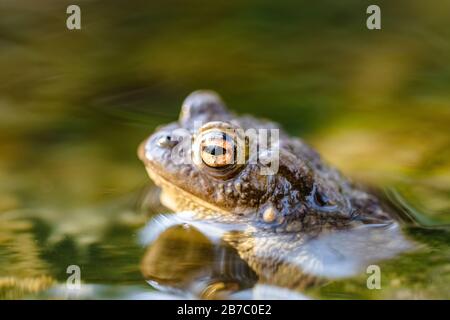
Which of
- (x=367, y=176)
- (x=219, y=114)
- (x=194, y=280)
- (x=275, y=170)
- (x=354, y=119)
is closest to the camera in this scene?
(x=194, y=280)

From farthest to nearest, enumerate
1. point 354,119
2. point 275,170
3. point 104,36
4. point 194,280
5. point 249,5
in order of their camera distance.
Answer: point 249,5, point 104,36, point 354,119, point 275,170, point 194,280

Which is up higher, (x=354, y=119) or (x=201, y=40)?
(x=201, y=40)

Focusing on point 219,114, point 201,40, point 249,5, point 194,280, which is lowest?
point 194,280

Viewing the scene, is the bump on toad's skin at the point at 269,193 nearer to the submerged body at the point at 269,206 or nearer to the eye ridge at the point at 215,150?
the submerged body at the point at 269,206

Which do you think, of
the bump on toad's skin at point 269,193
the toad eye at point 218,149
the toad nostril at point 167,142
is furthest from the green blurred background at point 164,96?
the toad eye at point 218,149

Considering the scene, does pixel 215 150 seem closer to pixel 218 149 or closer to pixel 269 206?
pixel 218 149

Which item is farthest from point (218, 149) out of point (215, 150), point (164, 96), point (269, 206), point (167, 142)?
point (164, 96)

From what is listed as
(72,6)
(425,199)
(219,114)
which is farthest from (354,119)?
(72,6)

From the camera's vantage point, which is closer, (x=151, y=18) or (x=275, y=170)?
(x=275, y=170)

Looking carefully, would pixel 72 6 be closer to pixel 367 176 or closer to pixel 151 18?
pixel 151 18
